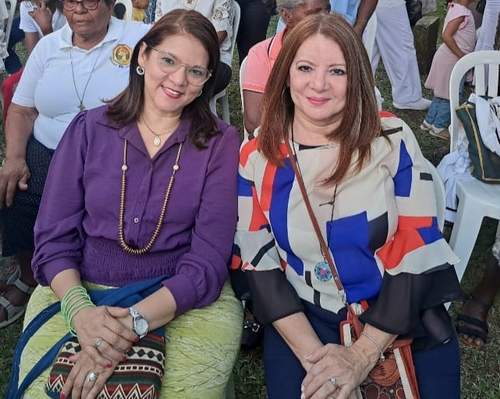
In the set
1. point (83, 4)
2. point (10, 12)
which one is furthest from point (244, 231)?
point (10, 12)

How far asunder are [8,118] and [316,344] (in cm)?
179

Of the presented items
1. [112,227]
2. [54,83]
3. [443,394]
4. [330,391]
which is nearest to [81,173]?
[112,227]

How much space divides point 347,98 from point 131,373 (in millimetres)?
1017

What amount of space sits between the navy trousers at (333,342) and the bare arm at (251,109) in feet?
3.92

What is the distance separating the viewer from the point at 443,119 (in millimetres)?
5078

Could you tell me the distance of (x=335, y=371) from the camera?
1848 millimetres

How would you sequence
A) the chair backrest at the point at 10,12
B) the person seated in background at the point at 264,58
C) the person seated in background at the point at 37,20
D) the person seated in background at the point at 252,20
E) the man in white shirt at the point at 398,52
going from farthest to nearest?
the man in white shirt at the point at 398,52
the chair backrest at the point at 10,12
the person seated in background at the point at 252,20
the person seated in background at the point at 37,20
the person seated in background at the point at 264,58

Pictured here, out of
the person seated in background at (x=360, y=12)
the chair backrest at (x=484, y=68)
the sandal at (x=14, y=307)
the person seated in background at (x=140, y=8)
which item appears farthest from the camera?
the person seated in background at (x=140, y=8)

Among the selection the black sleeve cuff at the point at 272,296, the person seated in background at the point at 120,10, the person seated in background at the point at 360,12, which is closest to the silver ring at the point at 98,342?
the black sleeve cuff at the point at 272,296

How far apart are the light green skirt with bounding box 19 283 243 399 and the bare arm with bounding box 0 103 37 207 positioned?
741 millimetres

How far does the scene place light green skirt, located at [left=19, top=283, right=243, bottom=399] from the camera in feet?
6.08

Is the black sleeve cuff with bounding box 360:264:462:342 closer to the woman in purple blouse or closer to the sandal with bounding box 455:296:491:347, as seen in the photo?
the woman in purple blouse

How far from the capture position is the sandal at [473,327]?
3012 millimetres

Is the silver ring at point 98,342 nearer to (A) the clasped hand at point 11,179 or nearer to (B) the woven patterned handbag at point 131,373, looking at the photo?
(B) the woven patterned handbag at point 131,373
